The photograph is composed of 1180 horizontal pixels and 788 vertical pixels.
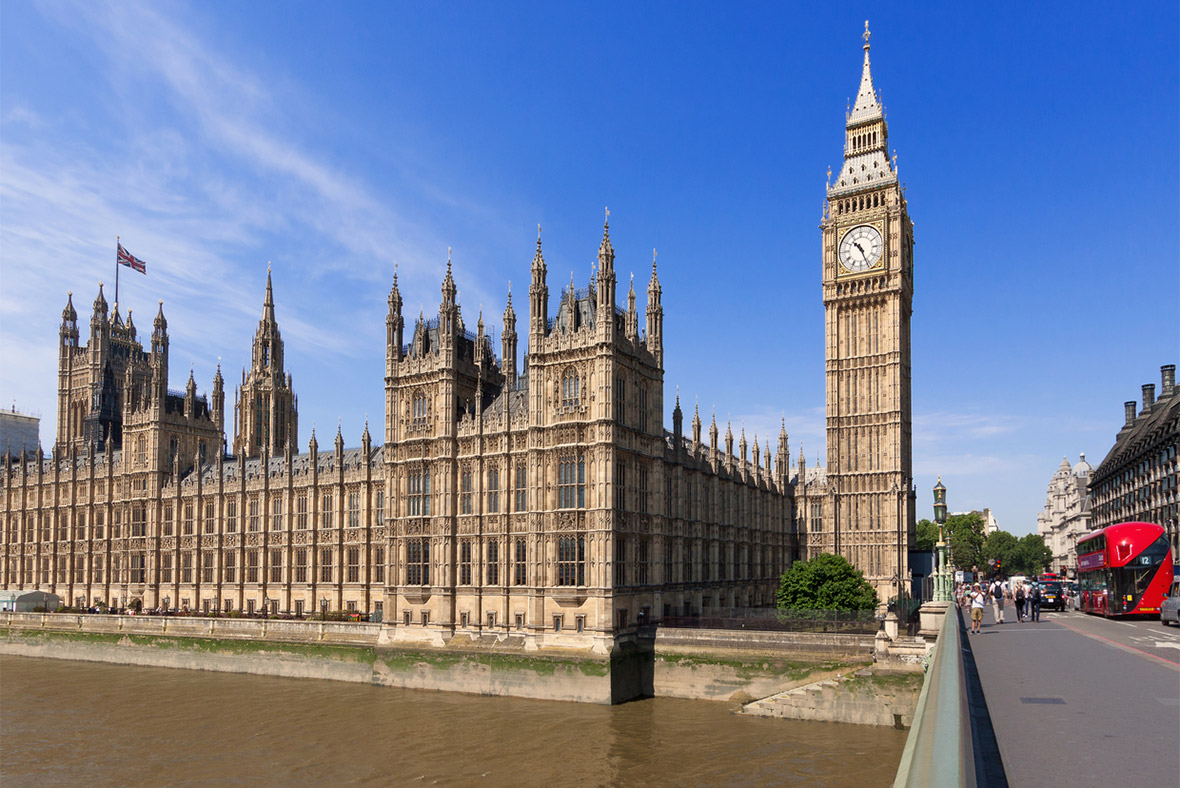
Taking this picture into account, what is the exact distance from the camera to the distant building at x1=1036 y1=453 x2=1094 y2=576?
15588cm

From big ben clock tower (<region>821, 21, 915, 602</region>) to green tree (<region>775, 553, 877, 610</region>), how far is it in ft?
70.9

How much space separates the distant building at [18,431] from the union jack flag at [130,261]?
58.8m

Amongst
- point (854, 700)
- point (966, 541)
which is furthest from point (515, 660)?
point (966, 541)

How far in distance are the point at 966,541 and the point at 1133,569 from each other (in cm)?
14692

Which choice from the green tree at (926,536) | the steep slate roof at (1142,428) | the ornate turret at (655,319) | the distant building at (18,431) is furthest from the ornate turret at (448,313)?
the green tree at (926,536)

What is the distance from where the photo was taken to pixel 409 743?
4481 cm

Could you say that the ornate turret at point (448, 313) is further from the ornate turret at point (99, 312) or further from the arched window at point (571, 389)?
the ornate turret at point (99, 312)

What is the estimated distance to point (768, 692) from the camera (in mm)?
50969

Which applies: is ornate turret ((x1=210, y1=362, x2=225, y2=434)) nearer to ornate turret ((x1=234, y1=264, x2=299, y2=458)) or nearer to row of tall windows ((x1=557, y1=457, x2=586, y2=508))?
ornate turret ((x1=234, y1=264, x2=299, y2=458))

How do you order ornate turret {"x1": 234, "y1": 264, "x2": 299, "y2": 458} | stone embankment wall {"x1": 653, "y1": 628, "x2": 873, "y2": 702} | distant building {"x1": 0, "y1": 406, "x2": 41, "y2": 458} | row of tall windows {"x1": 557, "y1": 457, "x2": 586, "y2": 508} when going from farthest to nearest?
1. distant building {"x1": 0, "y1": 406, "x2": 41, "y2": 458}
2. ornate turret {"x1": 234, "y1": 264, "x2": 299, "y2": 458}
3. row of tall windows {"x1": 557, "y1": 457, "x2": 586, "y2": 508}
4. stone embankment wall {"x1": 653, "y1": 628, "x2": 873, "y2": 702}

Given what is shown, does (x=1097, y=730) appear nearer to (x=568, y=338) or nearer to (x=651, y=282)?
(x=568, y=338)

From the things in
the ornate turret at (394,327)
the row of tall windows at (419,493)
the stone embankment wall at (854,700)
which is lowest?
the stone embankment wall at (854,700)

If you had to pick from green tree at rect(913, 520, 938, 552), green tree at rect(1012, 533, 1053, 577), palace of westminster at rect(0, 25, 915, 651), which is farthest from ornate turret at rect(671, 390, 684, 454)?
green tree at rect(1012, 533, 1053, 577)

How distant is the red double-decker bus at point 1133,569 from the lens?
47688 mm
